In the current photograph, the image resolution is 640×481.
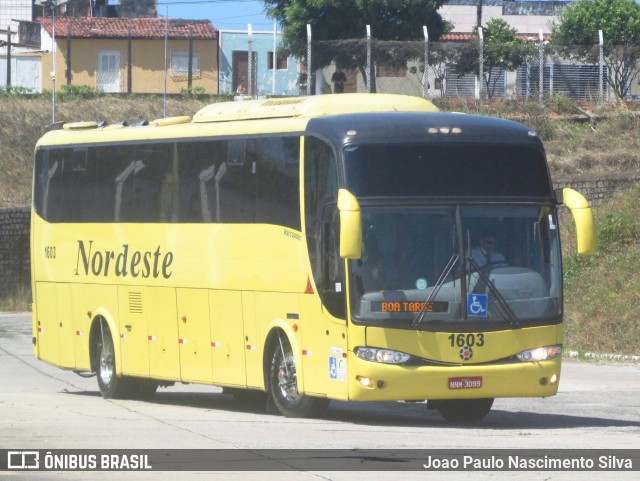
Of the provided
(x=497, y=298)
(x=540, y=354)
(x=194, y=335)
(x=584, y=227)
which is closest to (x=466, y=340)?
(x=497, y=298)

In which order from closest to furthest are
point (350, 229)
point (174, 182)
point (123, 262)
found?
point (350, 229)
point (174, 182)
point (123, 262)

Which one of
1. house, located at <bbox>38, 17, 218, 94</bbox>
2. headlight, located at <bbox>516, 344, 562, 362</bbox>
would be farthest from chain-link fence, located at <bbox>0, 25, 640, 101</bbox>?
headlight, located at <bbox>516, 344, 562, 362</bbox>

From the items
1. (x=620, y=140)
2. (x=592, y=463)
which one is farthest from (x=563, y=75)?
(x=592, y=463)

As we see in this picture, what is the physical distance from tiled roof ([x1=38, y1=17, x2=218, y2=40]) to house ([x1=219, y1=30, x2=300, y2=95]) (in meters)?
1.13

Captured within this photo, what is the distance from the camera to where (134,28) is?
63.4 metres

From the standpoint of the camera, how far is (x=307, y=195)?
1496cm

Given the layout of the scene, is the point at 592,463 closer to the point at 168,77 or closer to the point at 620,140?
the point at 620,140

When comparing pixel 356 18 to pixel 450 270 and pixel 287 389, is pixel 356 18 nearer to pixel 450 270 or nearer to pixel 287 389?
pixel 287 389

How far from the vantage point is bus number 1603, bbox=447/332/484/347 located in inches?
563

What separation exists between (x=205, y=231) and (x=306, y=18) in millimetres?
38656

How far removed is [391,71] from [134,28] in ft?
88.2

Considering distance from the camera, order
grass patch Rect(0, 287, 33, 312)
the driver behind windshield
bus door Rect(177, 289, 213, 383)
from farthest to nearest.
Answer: grass patch Rect(0, 287, 33, 312) → bus door Rect(177, 289, 213, 383) → the driver behind windshield

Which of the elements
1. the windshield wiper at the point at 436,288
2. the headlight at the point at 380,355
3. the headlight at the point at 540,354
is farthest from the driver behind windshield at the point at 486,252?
the headlight at the point at 380,355

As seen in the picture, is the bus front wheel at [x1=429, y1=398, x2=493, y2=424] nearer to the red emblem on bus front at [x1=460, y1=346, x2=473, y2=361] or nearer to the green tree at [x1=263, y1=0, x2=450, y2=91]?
the red emblem on bus front at [x1=460, y1=346, x2=473, y2=361]
